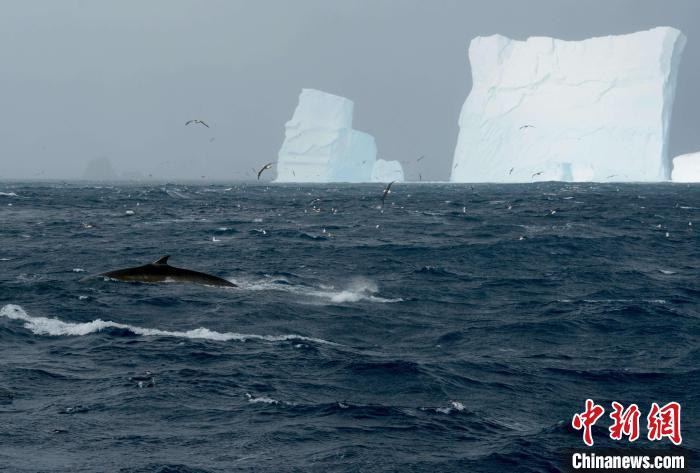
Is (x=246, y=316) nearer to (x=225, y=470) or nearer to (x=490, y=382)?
(x=490, y=382)

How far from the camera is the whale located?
2069cm

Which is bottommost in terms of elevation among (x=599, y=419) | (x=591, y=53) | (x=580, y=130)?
(x=599, y=419)

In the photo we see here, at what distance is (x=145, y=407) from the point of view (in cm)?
1102

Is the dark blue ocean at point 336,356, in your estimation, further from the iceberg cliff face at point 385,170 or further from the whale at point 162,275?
the iceberg cliff face at point 385,170

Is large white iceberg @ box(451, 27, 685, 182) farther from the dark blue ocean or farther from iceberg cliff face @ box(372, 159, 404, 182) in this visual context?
the dark blue ocean

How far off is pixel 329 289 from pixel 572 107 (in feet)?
397

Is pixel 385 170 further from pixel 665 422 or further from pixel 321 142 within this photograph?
pixel 665 422

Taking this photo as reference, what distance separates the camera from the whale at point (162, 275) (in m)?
20.7

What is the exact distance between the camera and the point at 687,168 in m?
134

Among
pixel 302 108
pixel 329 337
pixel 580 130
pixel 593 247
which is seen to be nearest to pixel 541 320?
pixel 329 337

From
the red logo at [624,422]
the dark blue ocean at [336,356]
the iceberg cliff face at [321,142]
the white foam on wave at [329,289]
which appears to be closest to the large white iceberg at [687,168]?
the iceberg cliff face at [321,142]

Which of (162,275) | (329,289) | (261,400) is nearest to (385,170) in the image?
(329,289)

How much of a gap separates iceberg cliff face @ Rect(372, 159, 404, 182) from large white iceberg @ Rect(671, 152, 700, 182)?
53.9 meters

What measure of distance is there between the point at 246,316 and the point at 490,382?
653 cm
